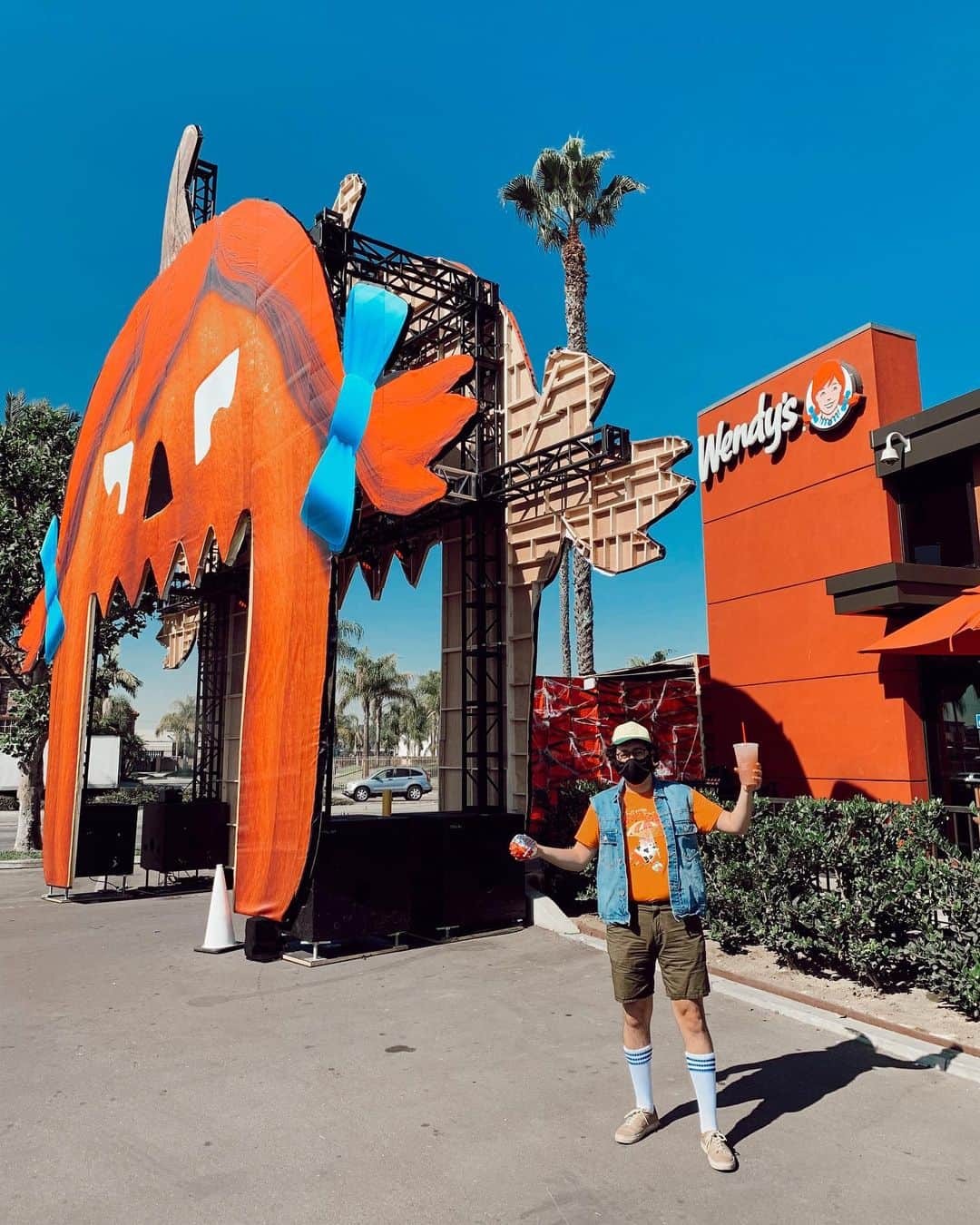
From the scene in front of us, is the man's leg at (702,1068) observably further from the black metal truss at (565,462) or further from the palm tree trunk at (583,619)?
the palm tree trunk at (583,619)

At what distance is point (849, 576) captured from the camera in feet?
34.6

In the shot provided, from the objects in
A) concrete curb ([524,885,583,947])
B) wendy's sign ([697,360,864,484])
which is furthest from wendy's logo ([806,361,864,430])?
concrete curb ([524,885,583,947])

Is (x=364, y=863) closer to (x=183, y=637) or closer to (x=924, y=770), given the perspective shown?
(x=924, y=770)

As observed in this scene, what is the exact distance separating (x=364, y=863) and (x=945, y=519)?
857 cm

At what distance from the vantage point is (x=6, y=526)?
18.5 m

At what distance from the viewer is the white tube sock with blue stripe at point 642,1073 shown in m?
3.98

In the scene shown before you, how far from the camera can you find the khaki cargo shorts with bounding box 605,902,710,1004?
3857 millimetres

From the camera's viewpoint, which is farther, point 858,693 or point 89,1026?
point 858,693

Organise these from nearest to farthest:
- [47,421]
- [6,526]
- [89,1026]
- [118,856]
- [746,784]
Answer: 1. [746,784]
2. [89,1026]
3. [118,856]
4. [6,526]
5. [47,421]

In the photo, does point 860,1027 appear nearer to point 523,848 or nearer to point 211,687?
point 523,848

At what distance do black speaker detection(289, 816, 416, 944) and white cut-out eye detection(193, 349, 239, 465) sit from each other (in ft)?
16.7

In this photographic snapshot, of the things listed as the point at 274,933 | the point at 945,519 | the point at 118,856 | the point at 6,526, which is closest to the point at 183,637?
the point at 6,526

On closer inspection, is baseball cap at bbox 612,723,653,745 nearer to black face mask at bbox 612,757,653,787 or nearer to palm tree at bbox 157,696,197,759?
black face mask at bbox 612,757,653,787

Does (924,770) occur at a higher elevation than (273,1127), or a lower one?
higher
